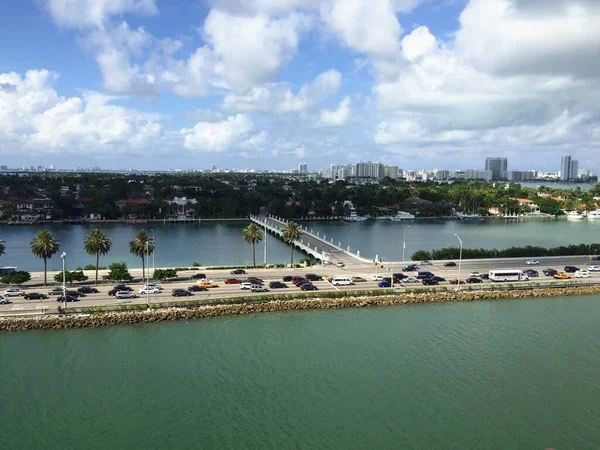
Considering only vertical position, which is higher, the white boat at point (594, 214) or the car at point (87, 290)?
the white boat at point (594, 214)

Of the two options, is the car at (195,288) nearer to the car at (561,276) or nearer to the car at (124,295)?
the car at (124,295)

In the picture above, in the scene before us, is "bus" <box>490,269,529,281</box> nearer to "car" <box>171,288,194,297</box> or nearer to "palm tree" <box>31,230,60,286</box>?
"car" <box>171,288,194,297</box>

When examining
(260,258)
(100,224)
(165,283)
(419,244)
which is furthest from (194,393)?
(100,224)

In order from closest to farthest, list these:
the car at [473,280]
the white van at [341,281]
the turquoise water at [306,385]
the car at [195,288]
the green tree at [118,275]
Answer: the turquoise water at [306,385] → the car at [195,288] → the green tree at [118,275] → the white van at [341,281] → the car at [473,280]

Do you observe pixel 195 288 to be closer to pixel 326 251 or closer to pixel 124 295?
pixel 124 295

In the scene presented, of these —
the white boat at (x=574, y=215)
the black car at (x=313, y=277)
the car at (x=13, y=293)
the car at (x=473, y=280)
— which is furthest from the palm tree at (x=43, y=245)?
the white boat at (x=574, y=215)

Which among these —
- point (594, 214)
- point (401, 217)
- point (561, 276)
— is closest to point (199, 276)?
point (561, 276)
